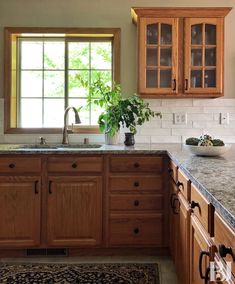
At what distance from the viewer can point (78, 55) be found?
134 inches

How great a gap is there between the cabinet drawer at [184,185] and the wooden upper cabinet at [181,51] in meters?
1.15

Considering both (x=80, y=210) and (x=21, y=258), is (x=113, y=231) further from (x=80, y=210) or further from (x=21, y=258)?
(x=21, y=258)

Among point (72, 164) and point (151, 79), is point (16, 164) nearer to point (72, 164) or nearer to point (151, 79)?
point (72, 164)

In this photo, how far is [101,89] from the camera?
10.3 ft

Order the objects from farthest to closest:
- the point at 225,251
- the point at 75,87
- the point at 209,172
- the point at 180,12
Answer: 1. the point at 75,87
2. the point at 180,12
3. the point at 209,172
4. the point at 225,251

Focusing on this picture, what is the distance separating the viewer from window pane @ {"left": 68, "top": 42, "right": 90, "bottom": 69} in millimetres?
3383

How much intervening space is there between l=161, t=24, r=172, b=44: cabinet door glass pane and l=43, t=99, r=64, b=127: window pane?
1.18m

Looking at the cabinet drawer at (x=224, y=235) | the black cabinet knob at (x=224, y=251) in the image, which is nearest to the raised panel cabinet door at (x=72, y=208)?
the cabinet drawer at (x=224, y=235)

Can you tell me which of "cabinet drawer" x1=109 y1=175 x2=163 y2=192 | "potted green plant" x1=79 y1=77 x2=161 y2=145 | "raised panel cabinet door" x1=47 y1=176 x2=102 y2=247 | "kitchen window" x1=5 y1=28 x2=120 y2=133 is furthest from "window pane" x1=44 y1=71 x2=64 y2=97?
"cabinet drawer" x1=109 y1=175 x2=163 y2=192

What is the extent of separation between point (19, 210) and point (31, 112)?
115cm

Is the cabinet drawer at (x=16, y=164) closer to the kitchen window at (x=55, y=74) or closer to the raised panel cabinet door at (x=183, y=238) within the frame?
the kitchen window at (x=55, y=74)

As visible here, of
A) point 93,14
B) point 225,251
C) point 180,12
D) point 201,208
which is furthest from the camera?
A: point 93,14

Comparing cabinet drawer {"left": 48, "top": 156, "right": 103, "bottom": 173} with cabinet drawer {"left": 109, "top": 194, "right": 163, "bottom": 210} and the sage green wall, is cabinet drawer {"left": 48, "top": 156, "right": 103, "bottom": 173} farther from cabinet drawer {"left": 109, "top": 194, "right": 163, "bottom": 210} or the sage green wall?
the sage green wall

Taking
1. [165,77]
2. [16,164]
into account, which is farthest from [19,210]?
[165,77]
